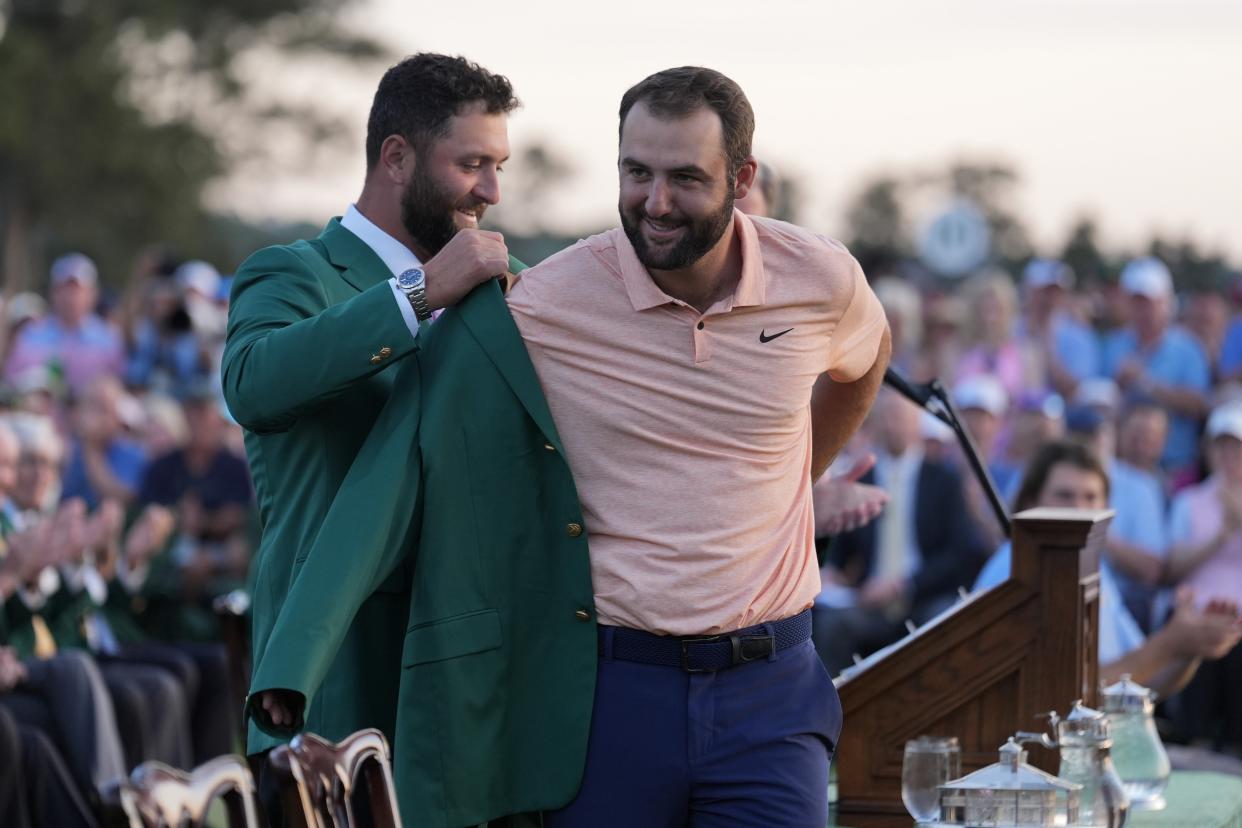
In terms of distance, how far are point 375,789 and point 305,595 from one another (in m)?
0.48

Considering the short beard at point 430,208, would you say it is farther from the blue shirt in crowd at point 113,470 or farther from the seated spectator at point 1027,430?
the blue shirt in crowd at point 113,470

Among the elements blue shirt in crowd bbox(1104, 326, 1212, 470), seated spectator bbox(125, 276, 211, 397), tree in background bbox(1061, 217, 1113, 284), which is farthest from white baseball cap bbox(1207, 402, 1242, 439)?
tree in background bbox(1061, 217, 1113, 284)

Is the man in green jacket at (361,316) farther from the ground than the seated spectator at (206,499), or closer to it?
farther from the ground

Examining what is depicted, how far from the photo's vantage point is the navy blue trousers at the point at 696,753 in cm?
329

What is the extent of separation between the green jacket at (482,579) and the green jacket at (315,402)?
0.52ft

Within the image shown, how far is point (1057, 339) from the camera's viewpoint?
1178 cm

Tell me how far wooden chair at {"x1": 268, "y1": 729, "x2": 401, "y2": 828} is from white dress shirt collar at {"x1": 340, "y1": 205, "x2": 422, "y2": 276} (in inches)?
53.3

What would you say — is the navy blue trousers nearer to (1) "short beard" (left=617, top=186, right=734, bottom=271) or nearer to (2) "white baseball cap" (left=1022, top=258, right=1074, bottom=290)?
(1) "short beard" (left=617, top=186, right=734, bottom=271)

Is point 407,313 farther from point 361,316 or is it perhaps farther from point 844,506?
point 844,506

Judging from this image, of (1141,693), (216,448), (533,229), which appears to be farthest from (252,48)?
(1141,693)

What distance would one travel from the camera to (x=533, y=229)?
114 ft

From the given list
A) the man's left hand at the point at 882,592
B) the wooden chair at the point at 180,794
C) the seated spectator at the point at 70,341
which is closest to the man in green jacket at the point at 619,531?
the wooden chair at the point at 180,794

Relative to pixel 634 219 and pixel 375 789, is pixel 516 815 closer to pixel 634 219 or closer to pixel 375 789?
pixel 375 789

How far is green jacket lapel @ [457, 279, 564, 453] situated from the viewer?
11.1ft
